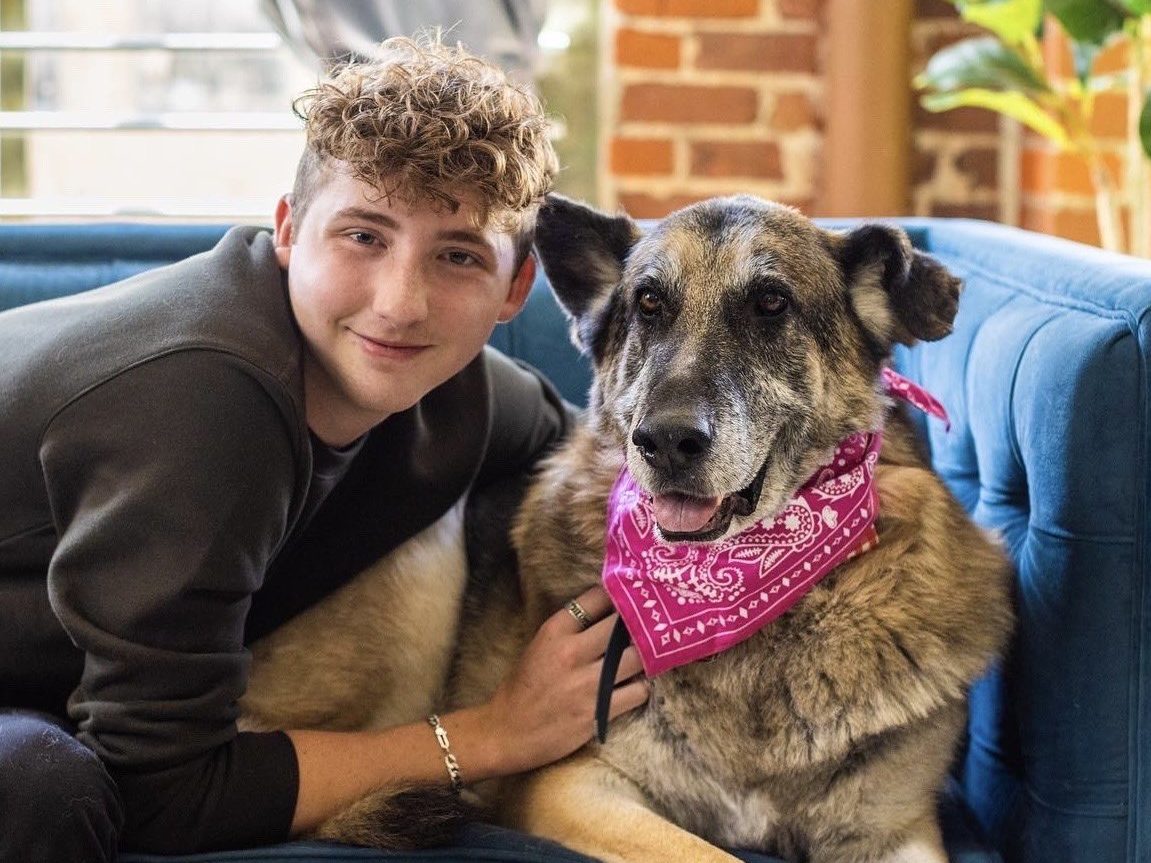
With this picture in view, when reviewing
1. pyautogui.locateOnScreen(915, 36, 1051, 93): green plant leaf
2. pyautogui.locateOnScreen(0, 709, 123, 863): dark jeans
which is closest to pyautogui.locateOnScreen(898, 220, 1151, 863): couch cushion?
pyautogui.locateOnScreen(915, 36, 1051, 93): green plant leaf

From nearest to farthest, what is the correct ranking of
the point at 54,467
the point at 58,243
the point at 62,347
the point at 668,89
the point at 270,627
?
the point at 54,467 < the point at 62,347 < the point at 270,627 < the point at 58,243 < the point at 668,89

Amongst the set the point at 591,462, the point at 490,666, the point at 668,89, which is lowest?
the point at 490,666

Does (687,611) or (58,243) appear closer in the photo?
(687,611)

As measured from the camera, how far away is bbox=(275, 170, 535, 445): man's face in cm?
148

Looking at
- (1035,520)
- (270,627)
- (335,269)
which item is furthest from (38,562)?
(1035,520)

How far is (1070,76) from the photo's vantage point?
284cm

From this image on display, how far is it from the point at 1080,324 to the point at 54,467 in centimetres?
114

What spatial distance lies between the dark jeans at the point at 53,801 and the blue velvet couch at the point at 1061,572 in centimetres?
12

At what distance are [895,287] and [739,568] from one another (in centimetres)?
40

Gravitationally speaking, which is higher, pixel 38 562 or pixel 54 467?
pixel 54 467

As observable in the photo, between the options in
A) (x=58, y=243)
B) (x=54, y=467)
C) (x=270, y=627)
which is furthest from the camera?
(x=58, y=243)

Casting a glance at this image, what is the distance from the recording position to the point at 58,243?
220 centimetres

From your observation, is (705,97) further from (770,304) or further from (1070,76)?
(770,304)

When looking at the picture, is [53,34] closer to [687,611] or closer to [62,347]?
[62,347]
